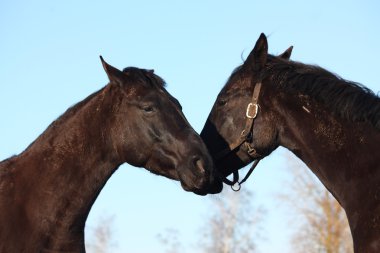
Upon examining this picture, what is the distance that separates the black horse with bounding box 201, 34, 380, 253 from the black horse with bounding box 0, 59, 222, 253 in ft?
2.15

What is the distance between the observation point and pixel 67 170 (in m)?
7.93

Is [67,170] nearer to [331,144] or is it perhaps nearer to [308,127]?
[308,127]

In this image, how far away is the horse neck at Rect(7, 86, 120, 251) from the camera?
302 inches

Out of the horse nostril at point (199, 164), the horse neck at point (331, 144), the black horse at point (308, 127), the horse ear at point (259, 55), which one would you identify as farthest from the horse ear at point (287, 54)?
the horse nostril at point (199, 164)

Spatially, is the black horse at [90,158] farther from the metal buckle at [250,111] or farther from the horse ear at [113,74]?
the metal buckle at [250,111]

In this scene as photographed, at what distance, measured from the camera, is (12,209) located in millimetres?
7594

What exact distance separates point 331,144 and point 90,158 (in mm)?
2600

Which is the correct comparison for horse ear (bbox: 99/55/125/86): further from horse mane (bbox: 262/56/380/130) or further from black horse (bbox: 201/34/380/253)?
horse mane (bbox: 262/56/380/130)

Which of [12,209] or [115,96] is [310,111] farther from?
[12,209]

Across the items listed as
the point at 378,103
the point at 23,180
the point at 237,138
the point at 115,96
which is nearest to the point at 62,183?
the point at 23,180

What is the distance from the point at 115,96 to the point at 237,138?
1512mm

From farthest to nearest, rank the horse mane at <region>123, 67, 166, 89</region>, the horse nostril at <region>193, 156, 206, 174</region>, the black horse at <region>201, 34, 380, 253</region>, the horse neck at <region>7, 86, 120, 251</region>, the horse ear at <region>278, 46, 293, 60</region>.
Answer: the horse ear at <region>278, 46, 293, 60</region> → the horse mane at <region>123, 67, 166, 89</region> → the horse nostril at <region>193, 156, 206, 174</region> → the horse neck at <region>7, 86, 120, 251</region> → the black horse at <region>201, 34, 380, 253</region>

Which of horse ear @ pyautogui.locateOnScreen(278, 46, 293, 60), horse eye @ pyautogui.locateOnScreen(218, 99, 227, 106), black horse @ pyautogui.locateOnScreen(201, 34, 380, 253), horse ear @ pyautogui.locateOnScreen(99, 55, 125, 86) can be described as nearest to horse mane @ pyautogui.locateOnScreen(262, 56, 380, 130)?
black horse @ pyautogui.locateOnScreen(201, 34, 380, 253)

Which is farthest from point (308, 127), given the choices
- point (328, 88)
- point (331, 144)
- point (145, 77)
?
point (145, 77)
